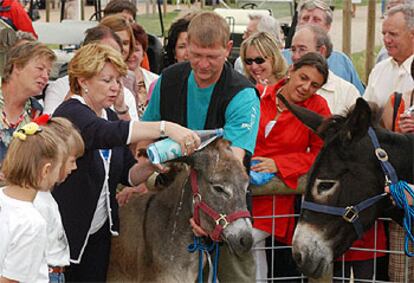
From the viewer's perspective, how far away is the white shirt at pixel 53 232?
4668mm

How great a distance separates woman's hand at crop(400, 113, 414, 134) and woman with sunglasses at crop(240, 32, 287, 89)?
2.13 meters

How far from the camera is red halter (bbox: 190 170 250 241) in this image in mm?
5102

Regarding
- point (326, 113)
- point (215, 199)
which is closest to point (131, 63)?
point (326, 113)

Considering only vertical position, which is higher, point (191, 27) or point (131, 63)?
point (191, 27)

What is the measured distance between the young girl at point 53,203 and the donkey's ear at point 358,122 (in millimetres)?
1624

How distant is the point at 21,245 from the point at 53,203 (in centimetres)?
55

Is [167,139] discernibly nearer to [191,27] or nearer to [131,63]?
[191,27]

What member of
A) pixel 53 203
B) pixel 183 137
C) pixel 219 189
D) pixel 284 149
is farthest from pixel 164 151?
pixel 284 149

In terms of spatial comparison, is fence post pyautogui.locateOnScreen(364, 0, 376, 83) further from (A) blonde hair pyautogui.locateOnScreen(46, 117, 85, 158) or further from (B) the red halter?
(A) blonde hair pyautogui.locateOnScreen(46, 117, 85, 158)

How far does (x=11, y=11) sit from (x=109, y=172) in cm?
679

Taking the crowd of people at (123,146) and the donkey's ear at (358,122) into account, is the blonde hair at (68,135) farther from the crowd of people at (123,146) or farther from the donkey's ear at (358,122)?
the donkey's ear at (358,122)

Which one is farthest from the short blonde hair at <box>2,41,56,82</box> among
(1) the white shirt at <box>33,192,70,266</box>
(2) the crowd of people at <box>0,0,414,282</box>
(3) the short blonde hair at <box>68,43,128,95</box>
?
(1) the white shirt at <box>33,192,70,266</box>

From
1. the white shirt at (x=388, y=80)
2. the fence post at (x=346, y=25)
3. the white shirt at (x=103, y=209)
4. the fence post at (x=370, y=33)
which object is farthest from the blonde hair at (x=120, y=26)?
the fence post at (x=346, y=25)

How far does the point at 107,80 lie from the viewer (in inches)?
210
